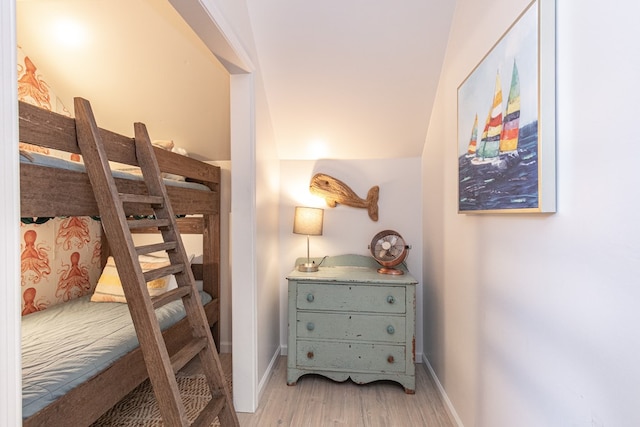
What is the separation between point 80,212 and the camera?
1277mm

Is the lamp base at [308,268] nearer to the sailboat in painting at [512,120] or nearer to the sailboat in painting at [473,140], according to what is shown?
the sailboat in painting at [473,140]

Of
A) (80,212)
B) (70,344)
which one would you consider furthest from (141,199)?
(70,344)

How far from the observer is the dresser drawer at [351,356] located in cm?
213

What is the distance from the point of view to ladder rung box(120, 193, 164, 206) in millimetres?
1298

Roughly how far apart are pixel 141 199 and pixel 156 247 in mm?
231

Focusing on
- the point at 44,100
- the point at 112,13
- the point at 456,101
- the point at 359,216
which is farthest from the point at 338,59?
the point at 44,100

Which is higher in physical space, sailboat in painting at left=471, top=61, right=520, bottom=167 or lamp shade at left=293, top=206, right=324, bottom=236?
sailboat in painting at left=471, top=61, right=520, bottom=167

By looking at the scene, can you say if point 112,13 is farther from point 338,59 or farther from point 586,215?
point 586,215

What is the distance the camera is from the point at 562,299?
91cm

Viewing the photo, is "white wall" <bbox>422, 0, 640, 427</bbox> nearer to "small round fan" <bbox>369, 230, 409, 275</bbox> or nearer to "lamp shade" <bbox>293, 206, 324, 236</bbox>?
"small round fan" <bbox>369, 230, 409, 275</bbox>

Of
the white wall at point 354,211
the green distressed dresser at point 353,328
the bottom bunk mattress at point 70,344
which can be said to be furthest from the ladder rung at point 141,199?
the white wall at point 354,211

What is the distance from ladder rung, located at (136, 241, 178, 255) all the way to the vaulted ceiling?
1.33m

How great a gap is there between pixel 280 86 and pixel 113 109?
4.78 feet

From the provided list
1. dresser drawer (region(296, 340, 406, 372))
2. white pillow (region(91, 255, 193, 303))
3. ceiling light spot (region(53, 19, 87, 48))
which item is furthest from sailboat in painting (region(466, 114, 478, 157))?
ceiling light spot (region(53, 19, 87, 48))
